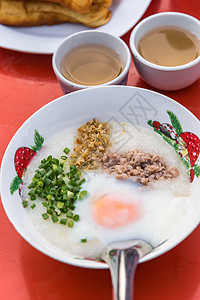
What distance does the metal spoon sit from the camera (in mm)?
1075

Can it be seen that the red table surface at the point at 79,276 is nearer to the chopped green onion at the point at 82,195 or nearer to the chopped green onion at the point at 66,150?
the chopped green onion at the point at 82,195

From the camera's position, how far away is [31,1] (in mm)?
2109

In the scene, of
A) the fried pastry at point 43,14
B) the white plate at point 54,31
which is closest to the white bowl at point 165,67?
the white plate at point 54,31

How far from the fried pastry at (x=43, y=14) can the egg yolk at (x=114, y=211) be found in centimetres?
109

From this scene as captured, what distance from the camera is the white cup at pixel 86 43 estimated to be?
5.89ft

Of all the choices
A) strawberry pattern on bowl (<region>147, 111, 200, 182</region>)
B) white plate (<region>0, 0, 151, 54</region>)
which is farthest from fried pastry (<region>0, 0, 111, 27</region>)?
strawberry pattern on bowl (<region>147, 111, 200, 182</region>)

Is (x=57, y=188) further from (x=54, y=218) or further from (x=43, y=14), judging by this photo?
(x=43, y=14)

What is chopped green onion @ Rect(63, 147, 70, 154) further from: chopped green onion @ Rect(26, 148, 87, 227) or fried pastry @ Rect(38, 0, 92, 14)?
fried pastry @ Rect(38, 0, 92, 14)

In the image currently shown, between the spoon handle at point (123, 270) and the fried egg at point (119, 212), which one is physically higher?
the spoon handle at point (123, 270)

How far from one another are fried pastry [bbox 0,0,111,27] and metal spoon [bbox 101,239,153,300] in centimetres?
Result: 130

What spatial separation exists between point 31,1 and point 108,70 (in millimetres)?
614

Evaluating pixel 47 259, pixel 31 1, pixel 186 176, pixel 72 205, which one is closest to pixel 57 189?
pixel 72 205

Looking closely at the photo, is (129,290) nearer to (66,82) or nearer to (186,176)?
(186,176)

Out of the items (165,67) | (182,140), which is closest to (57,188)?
(182,140)
